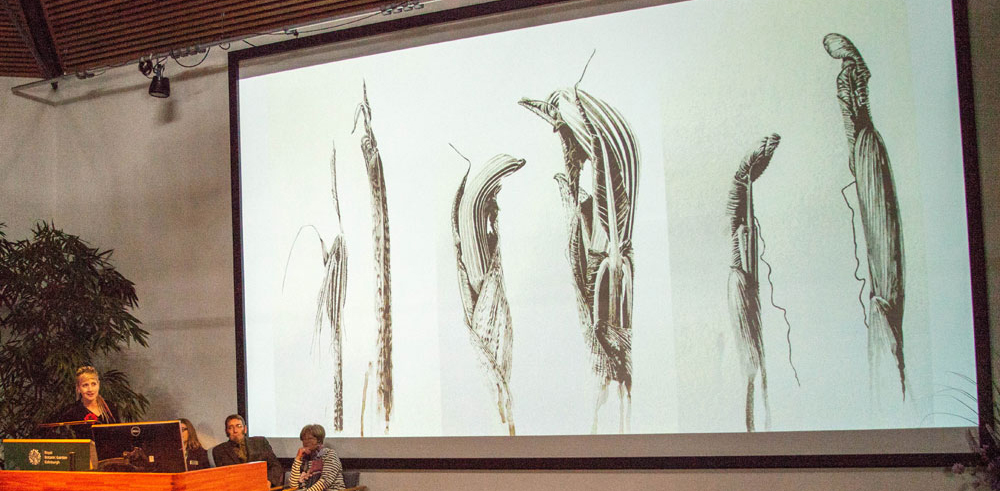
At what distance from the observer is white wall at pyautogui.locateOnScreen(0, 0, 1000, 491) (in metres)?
6.17

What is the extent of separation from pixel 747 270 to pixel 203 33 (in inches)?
159

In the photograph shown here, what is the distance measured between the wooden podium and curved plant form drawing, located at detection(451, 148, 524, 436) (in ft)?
5.79

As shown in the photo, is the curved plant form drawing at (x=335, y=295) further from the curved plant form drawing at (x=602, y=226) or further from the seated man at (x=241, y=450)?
the curved plant form drawing at (x=602, y=226)

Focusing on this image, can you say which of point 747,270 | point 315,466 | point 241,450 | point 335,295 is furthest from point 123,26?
point 747,270

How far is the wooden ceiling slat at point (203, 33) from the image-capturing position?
5.78 meters

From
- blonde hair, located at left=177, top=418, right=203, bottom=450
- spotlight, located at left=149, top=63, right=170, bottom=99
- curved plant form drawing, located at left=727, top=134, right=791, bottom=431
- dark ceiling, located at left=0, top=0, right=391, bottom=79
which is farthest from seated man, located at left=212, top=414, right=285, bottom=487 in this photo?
curved plant form drawing, located at left=727, top=134, right=791, bottom=431

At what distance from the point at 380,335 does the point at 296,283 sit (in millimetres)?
748

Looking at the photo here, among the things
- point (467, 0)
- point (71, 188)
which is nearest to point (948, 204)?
point (467, 0)

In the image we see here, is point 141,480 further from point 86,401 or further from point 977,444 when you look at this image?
point 977,444

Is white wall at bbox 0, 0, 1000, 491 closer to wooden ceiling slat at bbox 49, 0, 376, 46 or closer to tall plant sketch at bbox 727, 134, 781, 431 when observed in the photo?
wooden ceiling slat at bbox 49, 0, 376, 46

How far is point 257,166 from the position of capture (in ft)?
19.9

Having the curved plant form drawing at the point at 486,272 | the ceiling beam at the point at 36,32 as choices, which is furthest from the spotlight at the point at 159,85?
the curved plant form drawing at the point at 486,272

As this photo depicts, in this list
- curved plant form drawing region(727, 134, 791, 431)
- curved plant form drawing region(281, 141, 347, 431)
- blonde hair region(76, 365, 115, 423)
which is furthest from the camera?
curved plant form drawing region(281, 141, 347, 431)

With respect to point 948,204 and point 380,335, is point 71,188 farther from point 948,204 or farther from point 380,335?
point 948,204
